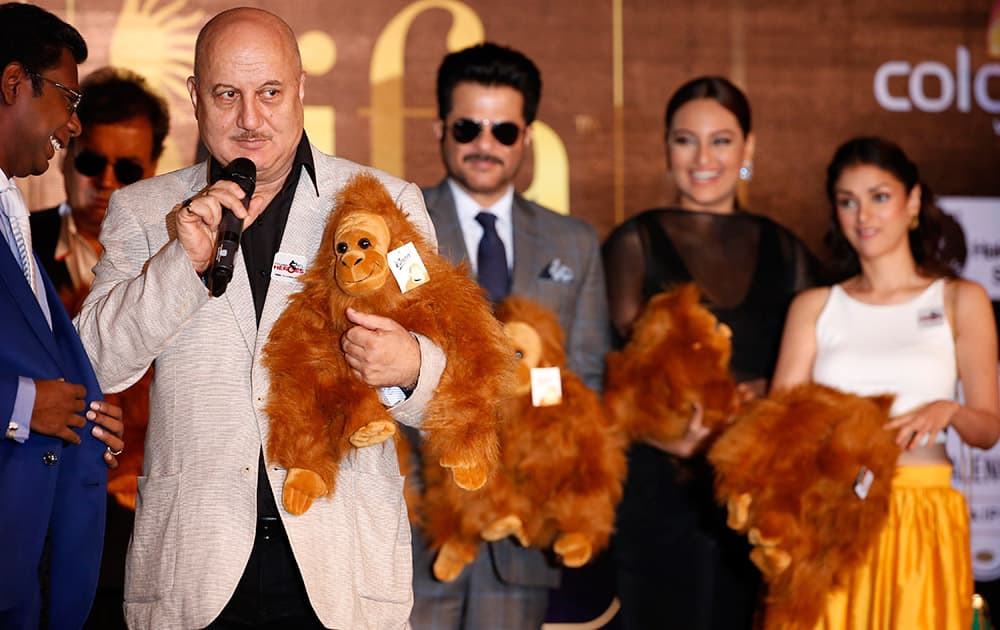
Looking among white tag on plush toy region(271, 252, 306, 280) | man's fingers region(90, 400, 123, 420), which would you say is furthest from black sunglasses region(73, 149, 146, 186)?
white tag on plush toy region(271, 252, 306, 280)

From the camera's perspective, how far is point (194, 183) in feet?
8.02

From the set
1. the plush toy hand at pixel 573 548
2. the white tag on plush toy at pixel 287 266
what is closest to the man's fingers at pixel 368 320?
the white tag on plush toy at pixel 287 266

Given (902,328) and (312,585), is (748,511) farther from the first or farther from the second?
(312,585)

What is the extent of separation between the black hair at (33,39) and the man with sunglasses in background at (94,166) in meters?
1.59

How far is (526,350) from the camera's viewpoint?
347 cm

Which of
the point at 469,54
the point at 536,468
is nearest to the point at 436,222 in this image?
the point at 469,54

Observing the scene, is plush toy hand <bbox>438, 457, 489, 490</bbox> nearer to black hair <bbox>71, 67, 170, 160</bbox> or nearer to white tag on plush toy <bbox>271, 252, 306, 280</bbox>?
white tag on plush toy <bbox>271, 252, 306, 280</bbox>

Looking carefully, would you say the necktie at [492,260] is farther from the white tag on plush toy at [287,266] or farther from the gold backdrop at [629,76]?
the white tag on plush toy at [287,266]

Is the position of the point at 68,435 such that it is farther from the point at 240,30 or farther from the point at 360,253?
the point at 240,30

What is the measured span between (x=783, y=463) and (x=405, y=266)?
1578 mm

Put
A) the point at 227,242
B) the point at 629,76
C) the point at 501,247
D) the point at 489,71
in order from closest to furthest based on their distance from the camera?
the point at 227,242
the point at 501,247
the point at 489,71
the point at 629,76

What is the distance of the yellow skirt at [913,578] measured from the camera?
11.4ft

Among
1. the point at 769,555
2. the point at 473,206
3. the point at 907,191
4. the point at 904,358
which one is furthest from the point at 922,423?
the point at 473,206

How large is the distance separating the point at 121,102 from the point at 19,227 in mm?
2065
